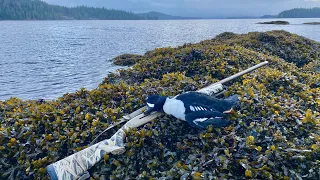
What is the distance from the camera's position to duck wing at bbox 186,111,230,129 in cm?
449

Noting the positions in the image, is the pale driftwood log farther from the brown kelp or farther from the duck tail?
the duck tail

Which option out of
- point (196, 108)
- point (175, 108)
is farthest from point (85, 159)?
point (196, 108)

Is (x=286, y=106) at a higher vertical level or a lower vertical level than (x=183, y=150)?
higher

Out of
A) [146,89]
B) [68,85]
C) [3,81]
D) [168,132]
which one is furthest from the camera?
[3,81]

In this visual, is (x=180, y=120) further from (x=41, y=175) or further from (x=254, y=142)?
(x=41, y=175)

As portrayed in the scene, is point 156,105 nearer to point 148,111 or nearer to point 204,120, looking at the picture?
point 148,111

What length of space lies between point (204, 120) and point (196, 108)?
0.27m

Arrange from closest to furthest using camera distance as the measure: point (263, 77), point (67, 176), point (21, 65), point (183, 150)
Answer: point (67, 176)
point (183, 150)
point (263, 77)
point (21, 65)

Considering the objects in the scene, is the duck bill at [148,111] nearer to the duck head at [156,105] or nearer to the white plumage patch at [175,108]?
the duck head at [156,105]

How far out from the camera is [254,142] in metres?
4.14

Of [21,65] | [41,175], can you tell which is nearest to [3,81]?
[21,65]

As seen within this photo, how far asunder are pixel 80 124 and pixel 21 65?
19.9 meters

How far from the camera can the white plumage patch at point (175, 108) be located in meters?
4.66

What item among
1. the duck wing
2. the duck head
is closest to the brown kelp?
the duck wing
